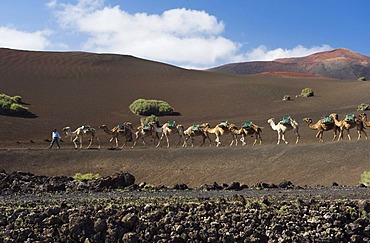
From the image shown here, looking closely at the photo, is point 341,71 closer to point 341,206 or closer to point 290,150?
point 290,150

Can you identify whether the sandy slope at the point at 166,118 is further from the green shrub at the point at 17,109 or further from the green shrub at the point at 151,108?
the green shrub at the point at 17,109

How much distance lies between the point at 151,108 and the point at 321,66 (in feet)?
415

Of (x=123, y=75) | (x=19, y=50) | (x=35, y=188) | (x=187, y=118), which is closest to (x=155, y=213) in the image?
(x=35, y=188)

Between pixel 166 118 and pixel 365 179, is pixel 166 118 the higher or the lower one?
the higher one

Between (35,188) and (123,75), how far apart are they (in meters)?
57.8

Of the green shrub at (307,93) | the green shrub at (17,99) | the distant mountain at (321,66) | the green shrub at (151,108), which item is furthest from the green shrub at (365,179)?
the distant mountain at (321,66)

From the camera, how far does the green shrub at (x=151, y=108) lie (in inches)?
2132

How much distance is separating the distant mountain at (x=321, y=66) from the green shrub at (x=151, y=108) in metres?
107

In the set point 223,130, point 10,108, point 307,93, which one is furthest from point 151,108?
point 223,130

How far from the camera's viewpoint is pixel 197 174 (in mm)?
28234

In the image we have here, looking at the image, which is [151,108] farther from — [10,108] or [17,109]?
[10,108]

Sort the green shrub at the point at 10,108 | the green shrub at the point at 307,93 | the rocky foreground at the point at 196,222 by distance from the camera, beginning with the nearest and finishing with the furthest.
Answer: the rocky foreground at the point at 196,222 < the green shrub at the point at 10,108 < the green shrub at the point at 307,93

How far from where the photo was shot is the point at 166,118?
52.3 meters

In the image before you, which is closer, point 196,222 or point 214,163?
point 196,222
